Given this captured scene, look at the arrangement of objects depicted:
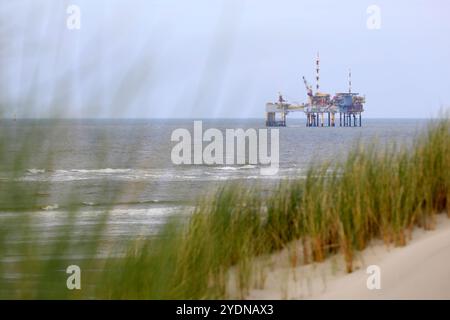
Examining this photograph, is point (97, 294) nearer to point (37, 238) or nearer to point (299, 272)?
point (37, 238)

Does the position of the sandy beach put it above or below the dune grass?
below

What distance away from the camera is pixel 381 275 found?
152 inches

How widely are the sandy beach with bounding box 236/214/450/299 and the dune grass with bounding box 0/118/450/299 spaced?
0.08 m

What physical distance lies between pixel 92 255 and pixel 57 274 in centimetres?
24

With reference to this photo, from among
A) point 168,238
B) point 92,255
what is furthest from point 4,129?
point 168,238

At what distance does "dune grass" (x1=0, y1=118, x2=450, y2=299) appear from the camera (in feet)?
9.49

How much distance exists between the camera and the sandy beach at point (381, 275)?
3.70 meters

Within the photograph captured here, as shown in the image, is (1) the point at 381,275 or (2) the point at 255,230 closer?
(1) the point at 381,275

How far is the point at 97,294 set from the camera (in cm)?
324

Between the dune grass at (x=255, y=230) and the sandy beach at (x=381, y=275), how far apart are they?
0.27ft

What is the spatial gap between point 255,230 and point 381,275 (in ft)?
3.39

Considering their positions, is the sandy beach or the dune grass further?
the sandy beach
